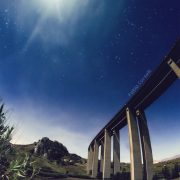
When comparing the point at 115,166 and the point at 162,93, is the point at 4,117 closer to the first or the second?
the point at 162,93

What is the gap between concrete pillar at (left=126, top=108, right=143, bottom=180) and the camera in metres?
22.9

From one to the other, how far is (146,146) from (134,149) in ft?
6.64

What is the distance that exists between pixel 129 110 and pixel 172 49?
40.2 ft

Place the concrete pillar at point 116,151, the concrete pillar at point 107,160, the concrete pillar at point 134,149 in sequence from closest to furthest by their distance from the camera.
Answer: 1. the concrete pillar at point 134,149
2. the concrete pillar at point 107,160
3. the concrete pillar at point 116,151

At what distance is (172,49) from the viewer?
59.8 feet

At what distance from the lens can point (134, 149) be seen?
79.8 ft

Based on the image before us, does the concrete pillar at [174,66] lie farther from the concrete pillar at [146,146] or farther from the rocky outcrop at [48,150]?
the rocky outcrop at [48,150]

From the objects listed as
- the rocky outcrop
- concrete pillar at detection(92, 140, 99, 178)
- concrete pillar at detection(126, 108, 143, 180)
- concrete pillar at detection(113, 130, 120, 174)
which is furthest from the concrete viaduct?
the rocky outcrop

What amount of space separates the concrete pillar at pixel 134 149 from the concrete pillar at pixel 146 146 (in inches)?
34.8

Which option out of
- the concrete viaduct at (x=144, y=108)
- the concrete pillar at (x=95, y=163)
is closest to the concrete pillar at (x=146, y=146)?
the concrete viaduct at (x=144, y=108)

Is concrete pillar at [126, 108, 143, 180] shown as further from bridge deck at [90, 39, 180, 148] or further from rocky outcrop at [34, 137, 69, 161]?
rocky outcrop at [34, 137, 69, 161]

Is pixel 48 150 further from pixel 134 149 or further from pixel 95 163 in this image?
pixel 134 149

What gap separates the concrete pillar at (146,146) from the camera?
23164mm

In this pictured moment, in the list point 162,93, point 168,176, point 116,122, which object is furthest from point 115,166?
point 162,93
